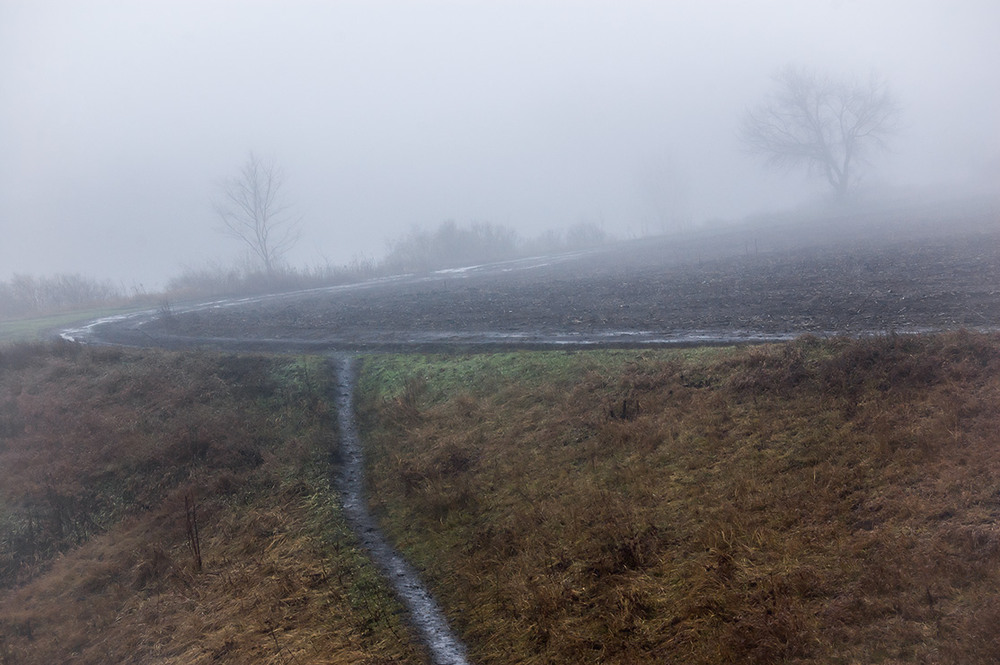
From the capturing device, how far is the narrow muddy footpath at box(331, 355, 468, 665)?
28.0 feet

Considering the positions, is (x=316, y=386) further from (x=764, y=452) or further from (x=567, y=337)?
(x=764, y=452)

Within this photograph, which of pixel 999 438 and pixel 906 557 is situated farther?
pixel 999 438

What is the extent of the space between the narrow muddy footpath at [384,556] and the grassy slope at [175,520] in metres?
0.28

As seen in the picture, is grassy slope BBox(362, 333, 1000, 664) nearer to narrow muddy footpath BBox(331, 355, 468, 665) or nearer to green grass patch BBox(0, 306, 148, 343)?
narrow muddy footpath BBox(331, 355, 468, 665)

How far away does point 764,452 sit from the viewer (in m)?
9.77

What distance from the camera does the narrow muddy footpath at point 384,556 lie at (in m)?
8.54

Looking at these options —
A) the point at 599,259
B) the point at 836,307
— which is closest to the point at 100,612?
the point at 836,307

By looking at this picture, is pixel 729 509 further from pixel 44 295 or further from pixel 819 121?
pixel 819 121

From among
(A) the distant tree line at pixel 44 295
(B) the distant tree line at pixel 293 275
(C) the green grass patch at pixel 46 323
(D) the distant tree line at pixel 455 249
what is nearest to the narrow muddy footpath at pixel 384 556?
(C) the green grass patch at pixel 46 323

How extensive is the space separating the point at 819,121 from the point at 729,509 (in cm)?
6678

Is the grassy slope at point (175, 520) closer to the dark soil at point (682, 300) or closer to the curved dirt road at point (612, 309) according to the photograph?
the curved dirt road at point (612, 309)

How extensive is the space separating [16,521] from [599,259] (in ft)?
123

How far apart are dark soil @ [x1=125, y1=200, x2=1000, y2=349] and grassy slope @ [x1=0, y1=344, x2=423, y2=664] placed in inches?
183

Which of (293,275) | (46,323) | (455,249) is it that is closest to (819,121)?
(455,249)
